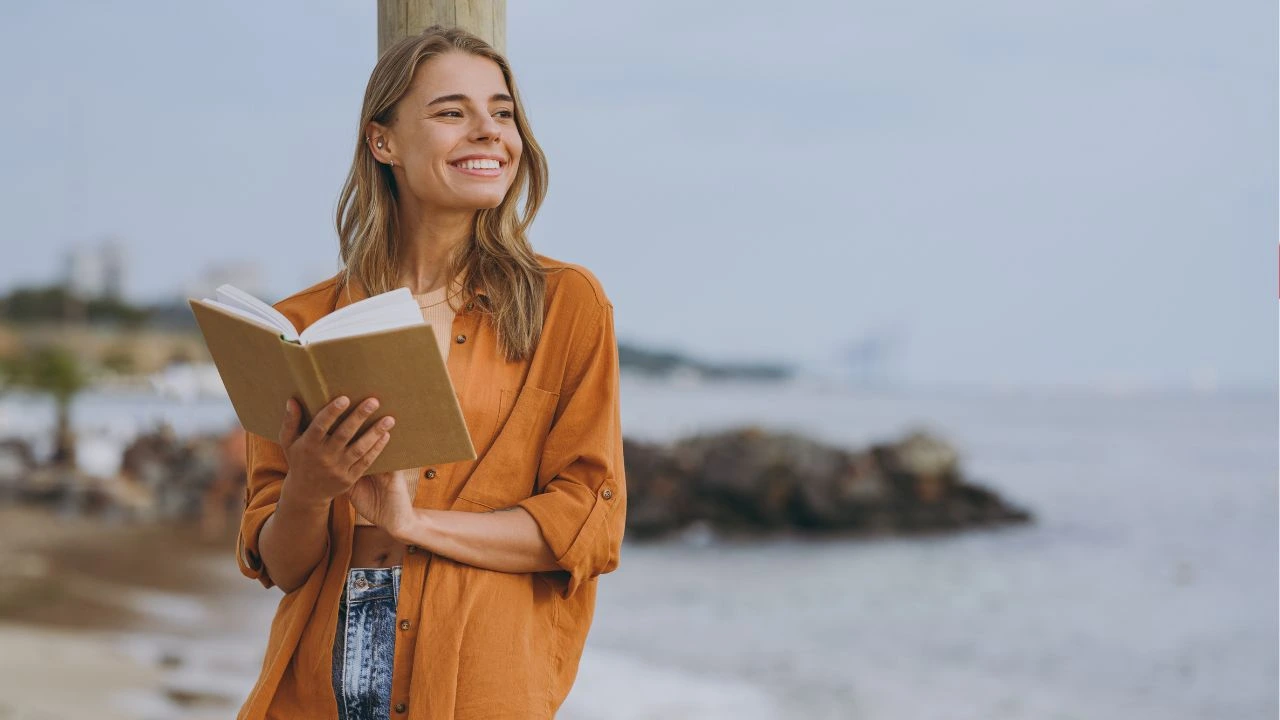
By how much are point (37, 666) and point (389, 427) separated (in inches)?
249

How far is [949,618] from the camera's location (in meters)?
13.4

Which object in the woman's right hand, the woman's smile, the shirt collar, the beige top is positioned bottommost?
the woman's right hand

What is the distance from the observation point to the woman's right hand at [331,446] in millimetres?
1500

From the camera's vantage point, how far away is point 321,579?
175cm

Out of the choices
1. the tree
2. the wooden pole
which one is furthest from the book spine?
the tree

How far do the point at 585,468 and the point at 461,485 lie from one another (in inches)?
6.7

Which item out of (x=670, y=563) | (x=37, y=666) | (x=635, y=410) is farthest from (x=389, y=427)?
(x=635, y=410)

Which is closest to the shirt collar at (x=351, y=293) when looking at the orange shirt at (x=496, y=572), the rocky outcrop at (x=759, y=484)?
the orange shirt at (x=496, y=572)

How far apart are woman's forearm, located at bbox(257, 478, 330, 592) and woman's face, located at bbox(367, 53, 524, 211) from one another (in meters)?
0.47

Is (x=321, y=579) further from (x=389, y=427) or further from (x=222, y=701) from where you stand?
(x=222, y=701)

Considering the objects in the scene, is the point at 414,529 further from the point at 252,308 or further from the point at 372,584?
the point at 252,308

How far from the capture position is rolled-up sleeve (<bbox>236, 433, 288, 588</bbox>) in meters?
1.81

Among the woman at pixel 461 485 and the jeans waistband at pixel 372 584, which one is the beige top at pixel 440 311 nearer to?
the woman at pixel 461 485

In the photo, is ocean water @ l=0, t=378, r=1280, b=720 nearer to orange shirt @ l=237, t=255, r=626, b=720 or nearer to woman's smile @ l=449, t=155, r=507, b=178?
orange shirt @ l=237, t=255, r=626, b=720
